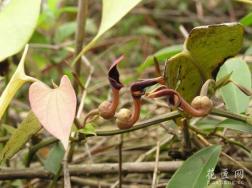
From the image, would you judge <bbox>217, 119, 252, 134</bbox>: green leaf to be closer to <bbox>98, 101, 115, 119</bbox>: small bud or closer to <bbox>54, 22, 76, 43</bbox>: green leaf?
<bbox>98, 101, 115, 119</bbox>: small bud

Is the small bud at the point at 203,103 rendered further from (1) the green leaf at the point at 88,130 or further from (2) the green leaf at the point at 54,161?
(2) the green leaf at the point at 54,161

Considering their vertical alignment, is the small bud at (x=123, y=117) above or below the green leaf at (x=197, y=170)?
above

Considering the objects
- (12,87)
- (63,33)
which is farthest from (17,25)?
(63,33)

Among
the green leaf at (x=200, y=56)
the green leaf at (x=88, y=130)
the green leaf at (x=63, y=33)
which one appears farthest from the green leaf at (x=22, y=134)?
the green leaf at (x=63, y=33)

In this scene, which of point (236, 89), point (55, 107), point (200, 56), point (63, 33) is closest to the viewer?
point (55, 107)

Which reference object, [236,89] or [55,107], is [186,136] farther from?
[55,107]

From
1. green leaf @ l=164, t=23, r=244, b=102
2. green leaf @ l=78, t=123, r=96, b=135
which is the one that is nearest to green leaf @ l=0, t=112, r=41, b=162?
green leaf @ l=78, t=123, r=96, b=135
